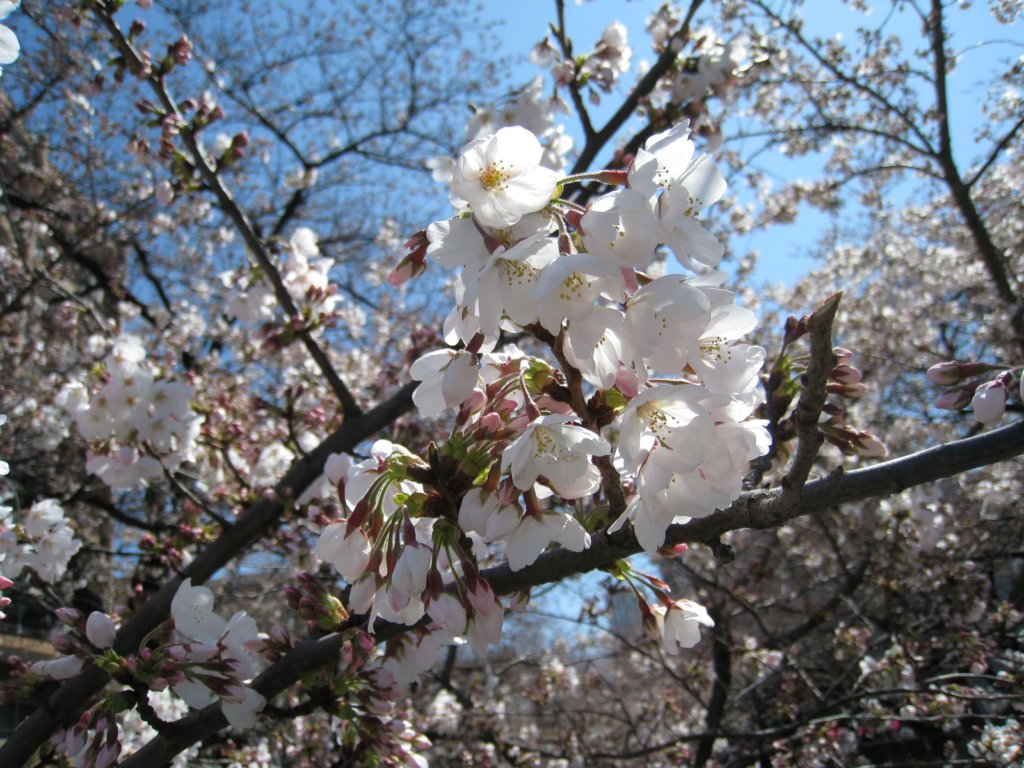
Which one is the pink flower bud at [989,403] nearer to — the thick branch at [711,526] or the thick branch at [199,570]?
the thick branch at [711,526]

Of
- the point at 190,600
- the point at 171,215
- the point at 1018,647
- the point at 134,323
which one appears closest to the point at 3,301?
the point at 134,323

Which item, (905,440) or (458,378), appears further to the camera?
(905,440)

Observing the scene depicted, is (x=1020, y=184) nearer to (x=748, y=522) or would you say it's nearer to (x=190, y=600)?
(x=748, y=522)

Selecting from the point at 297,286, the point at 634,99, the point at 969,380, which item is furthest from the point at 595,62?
the point at 969,380

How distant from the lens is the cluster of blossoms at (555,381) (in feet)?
3.04

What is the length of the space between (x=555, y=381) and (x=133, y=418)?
2.43 metres

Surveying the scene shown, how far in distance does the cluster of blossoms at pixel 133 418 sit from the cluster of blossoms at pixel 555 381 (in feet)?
6.94

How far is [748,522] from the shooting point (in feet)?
3.52

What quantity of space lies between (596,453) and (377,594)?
0.47m

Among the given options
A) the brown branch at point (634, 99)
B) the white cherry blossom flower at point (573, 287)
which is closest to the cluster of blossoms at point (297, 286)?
the brown branch at point (634, 99)

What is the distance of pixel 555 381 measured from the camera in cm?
111

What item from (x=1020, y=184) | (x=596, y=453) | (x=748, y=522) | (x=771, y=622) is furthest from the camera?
(x=771, y=622)

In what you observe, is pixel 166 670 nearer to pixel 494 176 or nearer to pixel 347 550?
pixel 347 550

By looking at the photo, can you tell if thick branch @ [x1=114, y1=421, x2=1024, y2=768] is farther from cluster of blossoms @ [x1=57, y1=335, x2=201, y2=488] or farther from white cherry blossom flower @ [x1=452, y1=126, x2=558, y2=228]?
cluster of blossoms @ [x1=57, y1=335, x2=201, y2=488]
